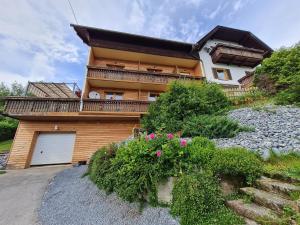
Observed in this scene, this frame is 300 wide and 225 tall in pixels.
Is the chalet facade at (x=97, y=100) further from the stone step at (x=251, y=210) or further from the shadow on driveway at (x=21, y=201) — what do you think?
the stone step at (x=251, y=210)

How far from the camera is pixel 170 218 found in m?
2.84

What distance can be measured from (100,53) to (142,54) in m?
3.66

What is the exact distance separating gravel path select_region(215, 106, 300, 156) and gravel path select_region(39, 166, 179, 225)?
2.99 meters

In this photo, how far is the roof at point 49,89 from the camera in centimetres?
1010

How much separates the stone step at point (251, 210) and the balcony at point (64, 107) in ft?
27.4

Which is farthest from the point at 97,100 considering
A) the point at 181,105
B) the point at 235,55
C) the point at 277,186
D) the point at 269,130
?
the point at 235,55

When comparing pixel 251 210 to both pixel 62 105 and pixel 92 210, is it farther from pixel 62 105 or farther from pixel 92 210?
pixel 62 105

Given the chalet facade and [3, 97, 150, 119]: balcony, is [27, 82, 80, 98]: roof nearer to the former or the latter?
the chalet facade

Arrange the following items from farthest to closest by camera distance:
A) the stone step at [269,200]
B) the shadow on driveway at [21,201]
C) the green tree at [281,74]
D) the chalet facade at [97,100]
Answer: the chalet facade at [97,100] < the green tree at [281,74] < the shadow on driveway at [21,201] < the stone step at [269,200]

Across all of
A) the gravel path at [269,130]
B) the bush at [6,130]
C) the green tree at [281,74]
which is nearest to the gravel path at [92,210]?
the gravel path at [269,130]

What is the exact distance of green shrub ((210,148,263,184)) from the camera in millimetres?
3008

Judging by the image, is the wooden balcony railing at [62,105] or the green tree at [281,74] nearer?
the green tree at [281,74]

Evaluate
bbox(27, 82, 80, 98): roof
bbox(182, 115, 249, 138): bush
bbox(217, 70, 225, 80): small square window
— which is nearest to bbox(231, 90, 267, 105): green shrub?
bbox(182, 115, 249, 138): bush

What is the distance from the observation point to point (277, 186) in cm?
254
